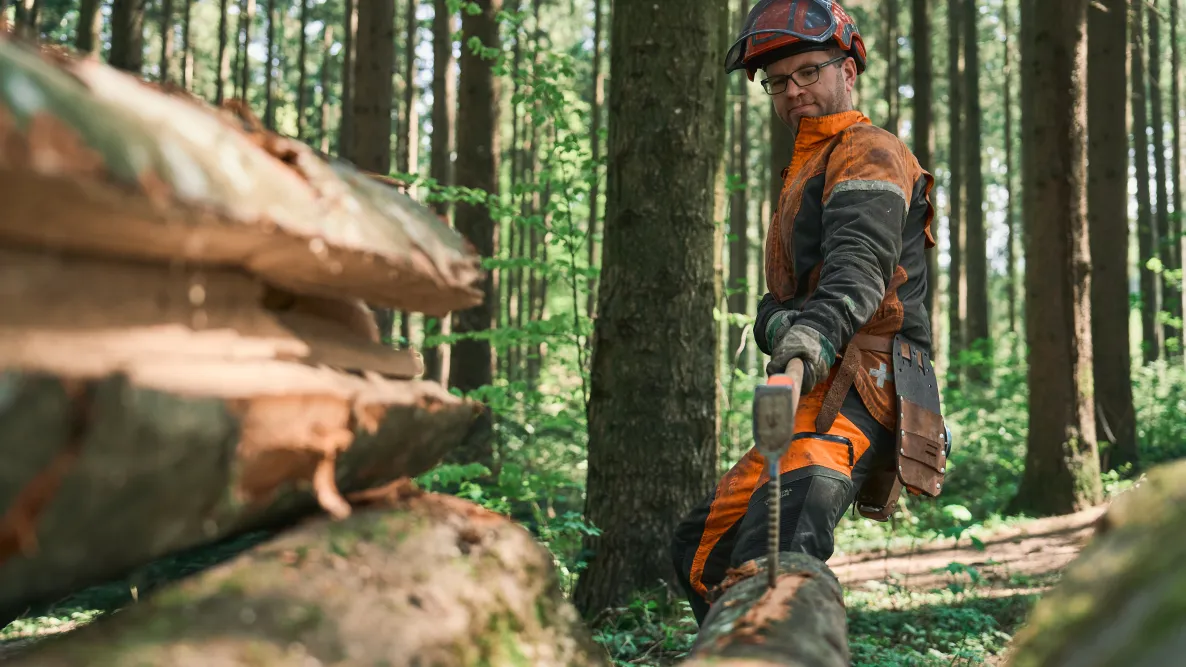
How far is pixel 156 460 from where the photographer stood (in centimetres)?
143

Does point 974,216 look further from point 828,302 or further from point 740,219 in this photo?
point 828,302

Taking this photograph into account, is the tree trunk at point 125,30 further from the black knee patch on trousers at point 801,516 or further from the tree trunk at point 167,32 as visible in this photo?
the tree trunk at point 167,32

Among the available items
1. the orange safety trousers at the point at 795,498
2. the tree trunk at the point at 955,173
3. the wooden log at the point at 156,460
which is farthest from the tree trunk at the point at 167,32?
the wooden log at the point at 156,460

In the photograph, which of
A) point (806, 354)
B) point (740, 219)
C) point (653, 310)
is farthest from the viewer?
point (740, 219)

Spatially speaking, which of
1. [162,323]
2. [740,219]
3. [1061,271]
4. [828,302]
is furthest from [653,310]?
[740,219]

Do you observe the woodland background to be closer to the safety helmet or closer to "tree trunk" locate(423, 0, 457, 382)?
"tree trunk" locate(423, 0, 457, 382)

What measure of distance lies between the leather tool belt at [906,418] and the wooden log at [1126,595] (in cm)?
119

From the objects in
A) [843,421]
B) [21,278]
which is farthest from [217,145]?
[843,421]

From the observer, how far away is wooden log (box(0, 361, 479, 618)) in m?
1.31

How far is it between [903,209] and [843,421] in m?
0.74

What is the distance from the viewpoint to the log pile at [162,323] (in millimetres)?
1307

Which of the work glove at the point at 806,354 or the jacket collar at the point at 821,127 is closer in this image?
the work glove at the point at 806,354

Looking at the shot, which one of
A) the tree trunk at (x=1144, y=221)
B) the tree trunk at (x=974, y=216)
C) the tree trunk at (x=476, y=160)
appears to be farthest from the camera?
the tree trunk at (x=1144, y=221)

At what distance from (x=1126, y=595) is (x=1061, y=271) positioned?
28.1 ft
